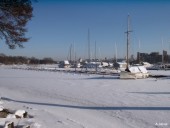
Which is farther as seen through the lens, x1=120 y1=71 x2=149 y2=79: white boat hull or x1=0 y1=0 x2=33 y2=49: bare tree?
x1=120 y1=71 x2=149 y2=79: white boat hull

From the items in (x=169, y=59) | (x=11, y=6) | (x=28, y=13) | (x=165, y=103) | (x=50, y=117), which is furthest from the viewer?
(x=169, y=59)

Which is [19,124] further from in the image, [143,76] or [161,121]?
[143,76]

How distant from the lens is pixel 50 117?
12531mm

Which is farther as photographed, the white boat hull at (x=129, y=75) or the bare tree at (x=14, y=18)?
the white boat hull at (x=129, y=75)

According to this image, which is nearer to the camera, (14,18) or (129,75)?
(14,18)

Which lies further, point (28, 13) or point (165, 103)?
point (165, 103)

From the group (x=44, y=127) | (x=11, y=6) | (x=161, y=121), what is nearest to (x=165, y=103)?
(x=161, y=121)

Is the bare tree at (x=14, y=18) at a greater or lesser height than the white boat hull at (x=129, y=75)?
greater

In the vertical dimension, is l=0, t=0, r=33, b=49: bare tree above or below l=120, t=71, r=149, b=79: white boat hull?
above

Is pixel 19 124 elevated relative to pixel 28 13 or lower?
lower

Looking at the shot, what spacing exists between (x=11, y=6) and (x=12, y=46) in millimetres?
2697

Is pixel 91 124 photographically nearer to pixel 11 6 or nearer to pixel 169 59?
pixel 11 6

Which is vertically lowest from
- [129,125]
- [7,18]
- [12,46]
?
[129,125]

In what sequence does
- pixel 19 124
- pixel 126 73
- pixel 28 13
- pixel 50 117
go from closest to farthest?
pixel 19 124 → pixel 50 117 → pixel 28 13 → pixel 126 73
